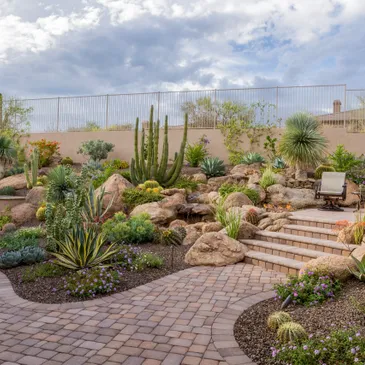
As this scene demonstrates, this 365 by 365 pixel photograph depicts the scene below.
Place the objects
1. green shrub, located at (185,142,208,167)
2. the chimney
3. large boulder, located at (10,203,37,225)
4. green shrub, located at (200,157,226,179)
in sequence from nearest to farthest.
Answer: large boulder, located at (10,203,37,225)
green shrub, located at (200,157,226,179)
green shrub, located at (185,142,208,167)
the chimney

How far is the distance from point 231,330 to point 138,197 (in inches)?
289

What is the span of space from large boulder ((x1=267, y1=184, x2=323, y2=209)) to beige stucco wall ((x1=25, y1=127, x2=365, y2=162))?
4914 mm

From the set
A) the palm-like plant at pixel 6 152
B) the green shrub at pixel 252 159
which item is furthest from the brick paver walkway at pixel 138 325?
the palm-like plant at pixel 6 152

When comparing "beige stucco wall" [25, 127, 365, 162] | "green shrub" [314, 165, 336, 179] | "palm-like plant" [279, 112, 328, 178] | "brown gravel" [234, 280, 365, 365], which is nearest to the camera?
"brown gravel" [234, 280, 365, 365]

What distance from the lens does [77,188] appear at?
6.09 meters

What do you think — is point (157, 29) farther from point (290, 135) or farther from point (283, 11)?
point (290, 135)

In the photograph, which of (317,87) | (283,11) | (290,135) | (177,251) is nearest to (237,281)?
(177,251)

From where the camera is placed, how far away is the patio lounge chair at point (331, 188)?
9688mm

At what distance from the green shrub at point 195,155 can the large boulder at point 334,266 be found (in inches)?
426

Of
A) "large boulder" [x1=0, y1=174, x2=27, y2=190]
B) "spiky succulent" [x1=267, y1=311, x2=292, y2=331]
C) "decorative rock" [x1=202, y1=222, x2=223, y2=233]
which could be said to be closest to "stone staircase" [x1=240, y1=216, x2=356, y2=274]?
"decorative rock" [x1=202, y1=222, x2=223, y2=233]

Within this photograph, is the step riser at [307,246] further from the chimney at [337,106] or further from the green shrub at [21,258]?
the chimney at [337,106]

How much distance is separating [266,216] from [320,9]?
15.0ft

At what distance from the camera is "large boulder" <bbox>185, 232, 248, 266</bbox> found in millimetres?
6371

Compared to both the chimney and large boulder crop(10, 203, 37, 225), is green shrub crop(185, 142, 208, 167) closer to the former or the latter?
the chimney
